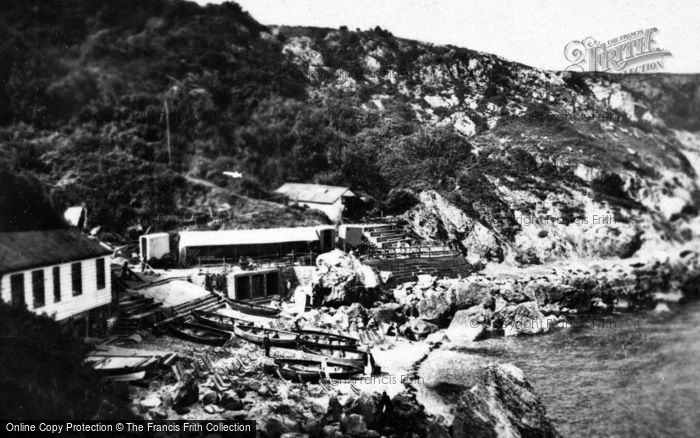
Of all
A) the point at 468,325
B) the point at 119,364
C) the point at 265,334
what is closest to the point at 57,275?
the point at 119,364

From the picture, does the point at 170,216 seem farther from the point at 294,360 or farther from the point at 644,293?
the point at 644,293

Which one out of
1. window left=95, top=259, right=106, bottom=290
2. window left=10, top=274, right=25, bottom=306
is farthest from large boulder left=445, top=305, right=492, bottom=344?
window left=10, top=274, right=25, bottom=306

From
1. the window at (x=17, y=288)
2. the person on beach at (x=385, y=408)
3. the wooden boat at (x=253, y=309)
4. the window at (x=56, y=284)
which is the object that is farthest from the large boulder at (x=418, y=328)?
the window at (x=17, y=288)

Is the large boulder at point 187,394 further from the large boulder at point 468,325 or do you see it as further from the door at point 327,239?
the door at point 327,239

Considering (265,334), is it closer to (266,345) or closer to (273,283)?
(266,345)

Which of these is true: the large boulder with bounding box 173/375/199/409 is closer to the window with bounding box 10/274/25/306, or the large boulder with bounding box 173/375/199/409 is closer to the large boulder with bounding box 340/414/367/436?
the large boulder with bounding box 340/414/367/436
